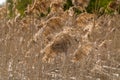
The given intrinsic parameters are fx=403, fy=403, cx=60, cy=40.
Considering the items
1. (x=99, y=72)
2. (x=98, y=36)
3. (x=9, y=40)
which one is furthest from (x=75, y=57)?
(x=98, y=36)

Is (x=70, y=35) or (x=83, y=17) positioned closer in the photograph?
(x=70, y=35)

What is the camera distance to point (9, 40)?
6344 millimetres

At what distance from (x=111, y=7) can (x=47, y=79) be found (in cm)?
130

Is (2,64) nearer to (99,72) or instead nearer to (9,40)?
(9,40)

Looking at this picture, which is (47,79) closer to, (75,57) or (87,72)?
(87,72)

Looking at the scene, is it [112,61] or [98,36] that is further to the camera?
[98,36]

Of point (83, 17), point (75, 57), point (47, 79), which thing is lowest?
point (47, 79)

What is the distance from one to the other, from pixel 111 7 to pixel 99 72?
3.10ft

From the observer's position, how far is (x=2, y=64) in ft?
19.3

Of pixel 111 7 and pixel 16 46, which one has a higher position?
pixel 111 7

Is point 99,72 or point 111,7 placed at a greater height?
point 111,7

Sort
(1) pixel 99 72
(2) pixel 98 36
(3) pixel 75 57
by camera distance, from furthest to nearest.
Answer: (2) pixel 98 36 → (1) pixel 99 72 → (3) pixel 75 57

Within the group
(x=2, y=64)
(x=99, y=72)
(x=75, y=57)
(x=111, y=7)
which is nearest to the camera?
(x=75, y=57)

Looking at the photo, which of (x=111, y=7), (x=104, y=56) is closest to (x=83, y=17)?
(x=111, y=7)
